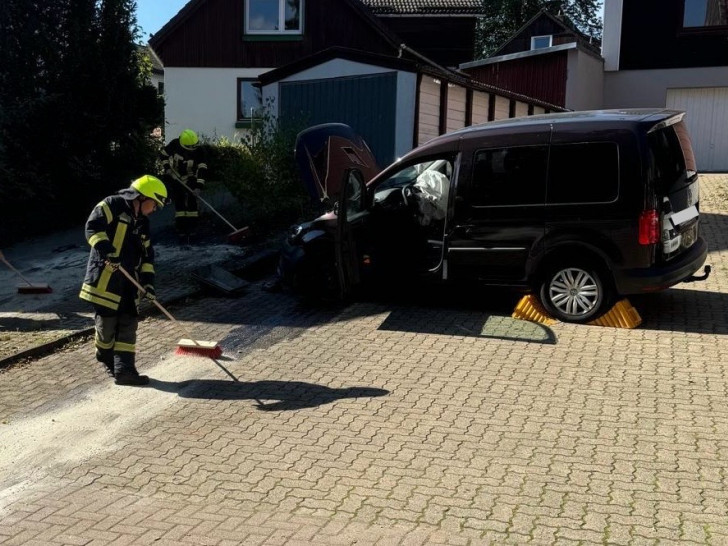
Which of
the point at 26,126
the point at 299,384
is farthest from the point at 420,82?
the point at 299,384

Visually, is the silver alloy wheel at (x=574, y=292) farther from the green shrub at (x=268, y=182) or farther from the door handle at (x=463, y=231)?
the green shrub at (x=268, y=182)

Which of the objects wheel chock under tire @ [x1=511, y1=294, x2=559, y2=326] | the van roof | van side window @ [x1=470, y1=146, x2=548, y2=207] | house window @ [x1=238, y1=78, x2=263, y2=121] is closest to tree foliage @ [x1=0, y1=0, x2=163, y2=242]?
the van roof

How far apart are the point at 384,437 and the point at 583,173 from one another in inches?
143

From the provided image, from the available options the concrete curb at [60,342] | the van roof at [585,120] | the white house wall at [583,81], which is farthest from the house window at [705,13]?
the concrete curb at [60,342]

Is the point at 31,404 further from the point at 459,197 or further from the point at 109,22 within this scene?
the point at 109,22

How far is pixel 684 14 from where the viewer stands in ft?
70.9

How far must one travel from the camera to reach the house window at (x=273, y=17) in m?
23.4

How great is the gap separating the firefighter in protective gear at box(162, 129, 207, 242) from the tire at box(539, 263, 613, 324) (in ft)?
19.7

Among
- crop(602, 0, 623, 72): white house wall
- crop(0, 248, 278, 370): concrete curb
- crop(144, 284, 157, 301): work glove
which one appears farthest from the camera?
crop(602, 0, 623, 72): white house wall

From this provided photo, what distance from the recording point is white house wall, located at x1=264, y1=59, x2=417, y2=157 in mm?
13766

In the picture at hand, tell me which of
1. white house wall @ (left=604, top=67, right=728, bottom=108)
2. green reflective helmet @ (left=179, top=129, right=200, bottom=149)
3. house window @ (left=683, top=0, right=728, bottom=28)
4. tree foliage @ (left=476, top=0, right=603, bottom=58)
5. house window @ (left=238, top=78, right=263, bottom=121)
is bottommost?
green reflective helmet @ (left=179, top=129, right=200, bottom=149)

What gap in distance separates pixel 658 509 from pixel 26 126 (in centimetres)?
1217

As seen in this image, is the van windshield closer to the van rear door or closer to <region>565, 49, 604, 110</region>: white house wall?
the van rear door

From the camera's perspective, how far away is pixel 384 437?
539 centimetres
